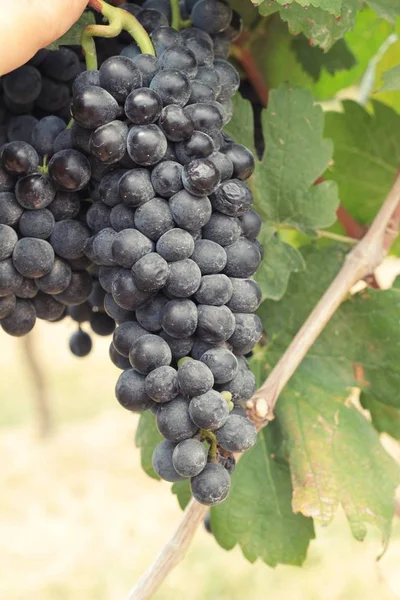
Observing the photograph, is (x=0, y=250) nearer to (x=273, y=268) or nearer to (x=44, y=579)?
(x=273, y=268)

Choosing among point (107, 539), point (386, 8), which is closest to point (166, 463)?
point (386, 8)

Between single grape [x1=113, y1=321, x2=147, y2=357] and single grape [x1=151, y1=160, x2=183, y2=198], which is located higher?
single grape [x1=151, y1=160, x2=183, y2=198]

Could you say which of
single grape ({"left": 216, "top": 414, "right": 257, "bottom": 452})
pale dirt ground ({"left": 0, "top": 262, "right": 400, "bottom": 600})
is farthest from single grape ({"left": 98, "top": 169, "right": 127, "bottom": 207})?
pale dirt ground ({"left": 0, "top": 262, "right": 400, "bottom": 600})

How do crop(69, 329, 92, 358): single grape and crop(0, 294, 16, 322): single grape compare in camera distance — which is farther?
crop(69, 329, 92, 358): single grape

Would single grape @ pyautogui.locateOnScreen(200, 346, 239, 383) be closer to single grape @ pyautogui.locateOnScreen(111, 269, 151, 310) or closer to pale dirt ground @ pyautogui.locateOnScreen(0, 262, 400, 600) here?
single grape @ pyautogui.locateOnScreen(111, 269, 151, 310)

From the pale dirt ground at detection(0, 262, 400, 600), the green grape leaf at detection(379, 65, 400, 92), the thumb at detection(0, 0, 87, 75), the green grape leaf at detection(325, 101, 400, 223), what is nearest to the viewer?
the thumb at detection(0, 0, 87, 75)

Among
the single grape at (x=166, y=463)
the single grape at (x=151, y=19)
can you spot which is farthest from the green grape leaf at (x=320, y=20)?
the single grape at (x=166, y=463)
